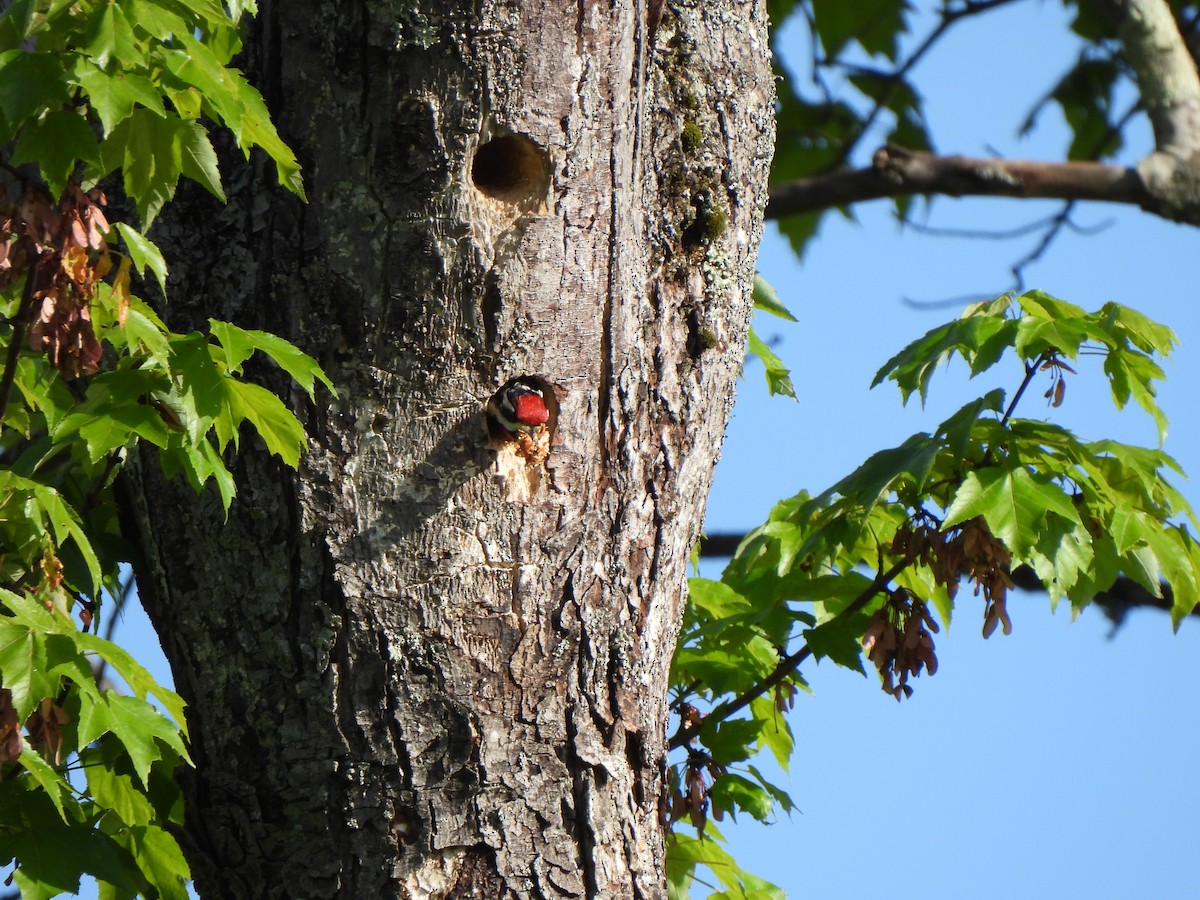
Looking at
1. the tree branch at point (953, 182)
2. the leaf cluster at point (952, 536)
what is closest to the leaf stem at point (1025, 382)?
the leaf cluster at point (952, 536)

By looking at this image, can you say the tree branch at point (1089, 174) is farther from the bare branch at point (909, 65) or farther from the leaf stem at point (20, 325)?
the leaf stem at point (20, 325)

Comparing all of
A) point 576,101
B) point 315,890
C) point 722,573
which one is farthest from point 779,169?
point 315,890

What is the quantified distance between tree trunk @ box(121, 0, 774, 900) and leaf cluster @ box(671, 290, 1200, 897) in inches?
25.6

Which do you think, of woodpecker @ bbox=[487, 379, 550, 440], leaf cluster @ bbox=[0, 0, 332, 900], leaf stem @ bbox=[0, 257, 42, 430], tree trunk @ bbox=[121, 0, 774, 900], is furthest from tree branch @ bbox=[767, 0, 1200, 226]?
leaf stem @ bbox=[0, 257, 42, 430]

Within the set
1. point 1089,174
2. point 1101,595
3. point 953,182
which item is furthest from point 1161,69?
point 1101,595

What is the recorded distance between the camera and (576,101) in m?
1.99

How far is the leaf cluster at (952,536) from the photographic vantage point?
7.80ft

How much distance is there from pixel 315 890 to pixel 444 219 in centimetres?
103

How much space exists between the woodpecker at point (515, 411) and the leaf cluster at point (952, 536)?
2.48ft

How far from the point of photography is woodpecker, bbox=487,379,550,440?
6.42 feet

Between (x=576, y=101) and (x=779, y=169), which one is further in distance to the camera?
(x=779, y=169)

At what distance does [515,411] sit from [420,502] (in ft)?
0.66

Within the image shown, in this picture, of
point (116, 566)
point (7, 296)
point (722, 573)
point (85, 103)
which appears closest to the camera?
point (85, 103)

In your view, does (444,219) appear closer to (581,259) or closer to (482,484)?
(581,259)
